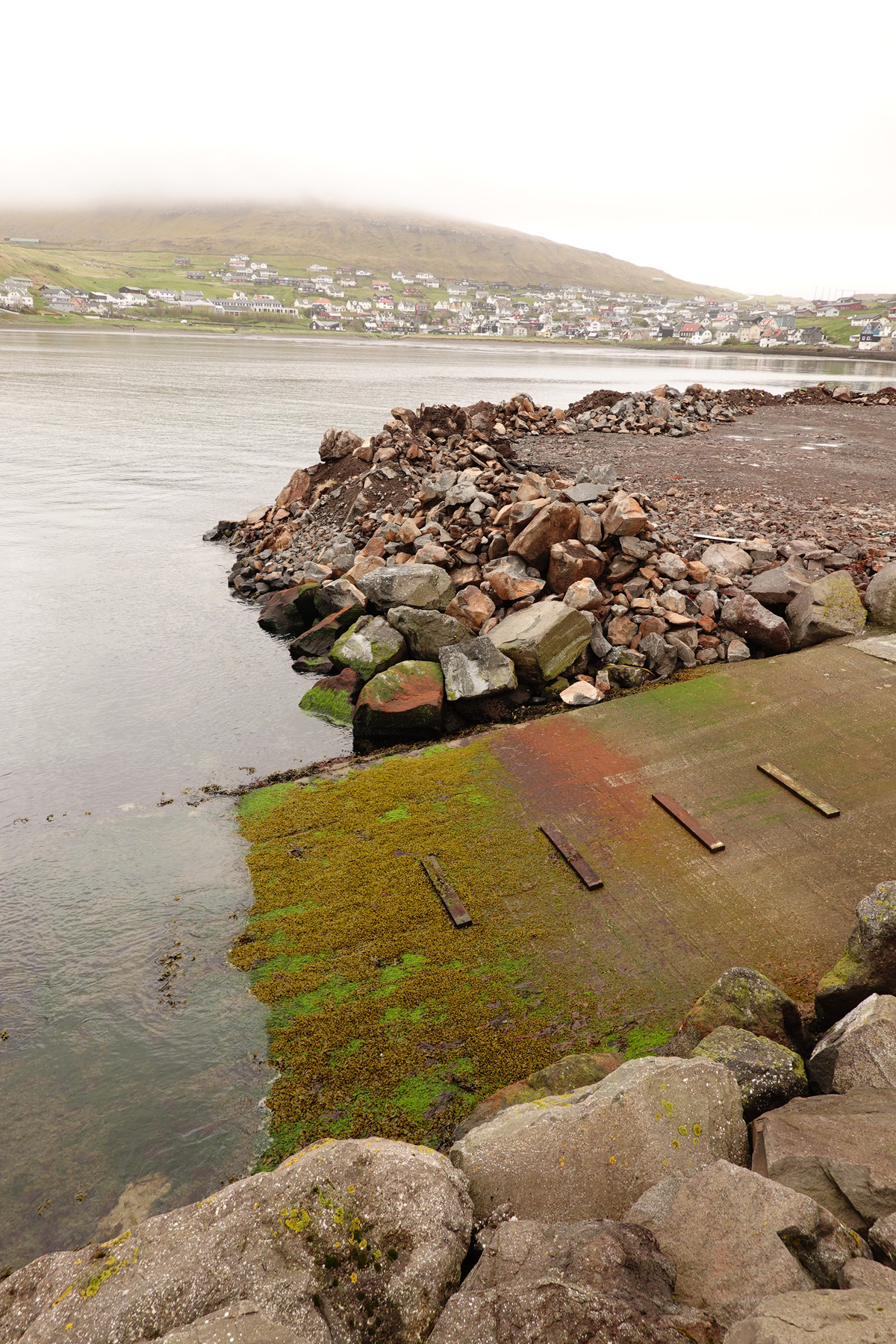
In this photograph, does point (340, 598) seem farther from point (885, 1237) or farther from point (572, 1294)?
point (885, 1237)

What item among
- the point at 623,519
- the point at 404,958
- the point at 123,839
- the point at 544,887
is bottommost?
the point at 123,839

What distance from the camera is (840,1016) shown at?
456 cm

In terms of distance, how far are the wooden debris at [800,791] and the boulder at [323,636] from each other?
7244 mm

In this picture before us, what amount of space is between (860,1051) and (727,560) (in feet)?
28.9

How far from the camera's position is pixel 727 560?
37.4 ft

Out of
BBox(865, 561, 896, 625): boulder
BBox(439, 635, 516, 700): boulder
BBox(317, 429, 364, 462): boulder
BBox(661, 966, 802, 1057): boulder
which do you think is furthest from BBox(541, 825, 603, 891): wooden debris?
BBox(317, 429, 364, 462): boulder

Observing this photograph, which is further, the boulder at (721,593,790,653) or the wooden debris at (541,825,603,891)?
the boulder at (721,593,790,653)

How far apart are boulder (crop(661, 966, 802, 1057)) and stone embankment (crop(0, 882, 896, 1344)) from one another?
0.43 m

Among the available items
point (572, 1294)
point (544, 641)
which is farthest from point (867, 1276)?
point (544, 641)

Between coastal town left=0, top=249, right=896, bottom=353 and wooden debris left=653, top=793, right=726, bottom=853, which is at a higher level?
coastal town left=0, top=249, right=896, bottom=353

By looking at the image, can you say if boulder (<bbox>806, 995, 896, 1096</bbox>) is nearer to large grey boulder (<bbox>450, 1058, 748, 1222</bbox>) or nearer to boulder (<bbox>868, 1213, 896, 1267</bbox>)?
large grey boulder (<bbox>450, 1058, 748, 1222</bbox>)

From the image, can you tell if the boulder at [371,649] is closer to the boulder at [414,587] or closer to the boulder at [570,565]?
the boulder at [414,587]

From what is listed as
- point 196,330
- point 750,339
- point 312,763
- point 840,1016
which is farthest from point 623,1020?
point 750,339

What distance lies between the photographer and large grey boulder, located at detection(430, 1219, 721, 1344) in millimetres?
2441
